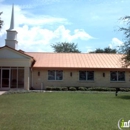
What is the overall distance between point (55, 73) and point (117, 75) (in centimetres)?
803

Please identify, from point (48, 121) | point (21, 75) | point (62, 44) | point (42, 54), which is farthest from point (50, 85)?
point (62, 44)

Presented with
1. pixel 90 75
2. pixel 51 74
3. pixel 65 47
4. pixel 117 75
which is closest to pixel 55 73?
pixel 51 74

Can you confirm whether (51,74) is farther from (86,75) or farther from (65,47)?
(65,47)

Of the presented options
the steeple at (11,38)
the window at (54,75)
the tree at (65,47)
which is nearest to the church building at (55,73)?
the window at (54,75)

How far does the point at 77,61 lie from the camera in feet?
110

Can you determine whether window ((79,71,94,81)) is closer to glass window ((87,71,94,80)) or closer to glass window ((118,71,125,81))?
glass window ((87,71,94,80))

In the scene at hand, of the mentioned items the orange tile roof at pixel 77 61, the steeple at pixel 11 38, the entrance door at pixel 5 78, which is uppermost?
the steeple at pixel 11 38

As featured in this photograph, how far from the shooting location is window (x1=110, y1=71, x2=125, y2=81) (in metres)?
32.2

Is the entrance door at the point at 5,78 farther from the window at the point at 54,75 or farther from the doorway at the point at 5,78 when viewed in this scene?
the window at the point at 54,75

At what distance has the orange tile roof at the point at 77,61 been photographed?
3192cm

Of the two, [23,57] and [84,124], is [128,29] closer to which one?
[23,57]

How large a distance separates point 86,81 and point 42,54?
8.68 meters

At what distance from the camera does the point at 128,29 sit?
23672 millimetres

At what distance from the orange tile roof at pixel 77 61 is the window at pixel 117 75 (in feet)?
2.85
